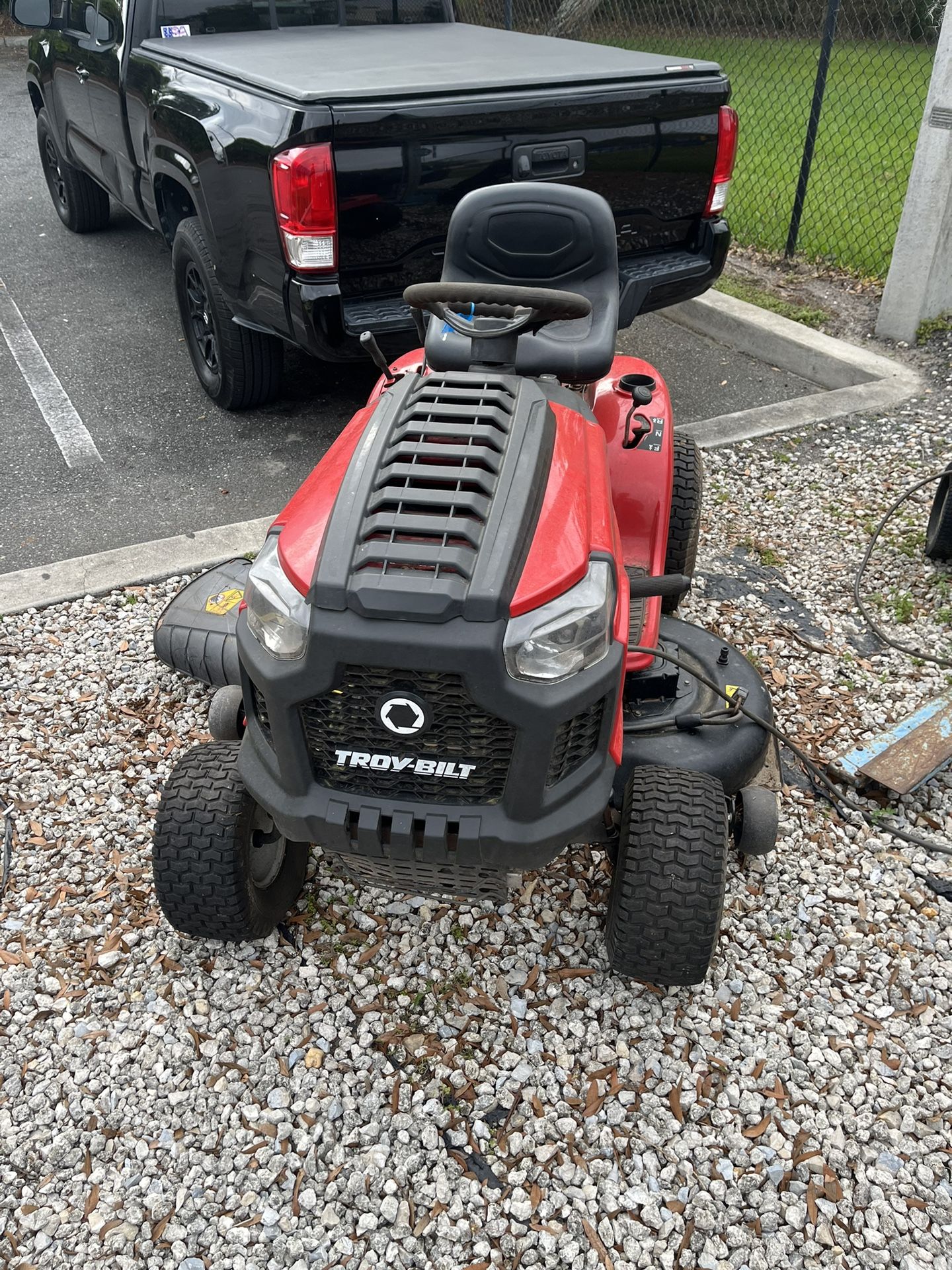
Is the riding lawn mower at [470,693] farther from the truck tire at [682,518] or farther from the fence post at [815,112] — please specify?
the fence post at [815,112]

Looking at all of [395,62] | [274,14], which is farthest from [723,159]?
[274,14]

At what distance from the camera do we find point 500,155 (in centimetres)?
382

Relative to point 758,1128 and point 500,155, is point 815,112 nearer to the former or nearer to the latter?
point 500,155

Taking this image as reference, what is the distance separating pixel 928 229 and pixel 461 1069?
16.4 feet

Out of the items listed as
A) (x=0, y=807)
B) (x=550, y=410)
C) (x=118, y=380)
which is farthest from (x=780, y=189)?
(x=0, y=807)

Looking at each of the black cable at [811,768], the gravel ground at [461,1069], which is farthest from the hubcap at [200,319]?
the black cable at [811,768]

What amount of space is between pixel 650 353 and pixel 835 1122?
4.47 metres

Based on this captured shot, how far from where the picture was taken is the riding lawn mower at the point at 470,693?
1.72 meters

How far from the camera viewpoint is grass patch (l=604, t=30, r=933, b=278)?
22.9 ft

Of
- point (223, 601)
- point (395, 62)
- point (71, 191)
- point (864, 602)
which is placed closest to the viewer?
point (223, 601)

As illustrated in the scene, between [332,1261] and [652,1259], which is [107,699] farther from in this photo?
[652,1259]

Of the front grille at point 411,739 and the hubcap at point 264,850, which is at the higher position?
the front grille at point 411,739

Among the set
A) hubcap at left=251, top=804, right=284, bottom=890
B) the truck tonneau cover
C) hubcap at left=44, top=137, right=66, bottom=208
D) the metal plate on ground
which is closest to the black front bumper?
hubcap at left=251, top=804, right=284, bottom=890

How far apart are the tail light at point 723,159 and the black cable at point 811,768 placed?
2656mm
